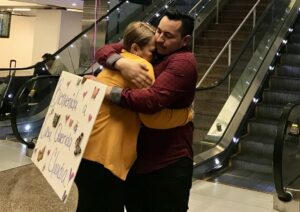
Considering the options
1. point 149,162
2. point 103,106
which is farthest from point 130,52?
point 149,162

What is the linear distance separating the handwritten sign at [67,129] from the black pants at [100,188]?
0.13m

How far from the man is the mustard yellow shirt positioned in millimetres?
62

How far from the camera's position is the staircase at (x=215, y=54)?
6.05 m

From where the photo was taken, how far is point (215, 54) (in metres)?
8.92

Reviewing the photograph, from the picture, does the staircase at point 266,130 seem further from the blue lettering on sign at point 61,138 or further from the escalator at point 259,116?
the blue lettering on sign at point 61,138

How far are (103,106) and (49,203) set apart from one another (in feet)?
7.05

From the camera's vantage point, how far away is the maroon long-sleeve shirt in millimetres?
1850

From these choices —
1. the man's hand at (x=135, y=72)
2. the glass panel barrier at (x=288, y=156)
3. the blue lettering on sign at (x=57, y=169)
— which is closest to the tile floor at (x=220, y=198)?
the glass panel barrier at (x=288, y=156)

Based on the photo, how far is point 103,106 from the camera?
195 centimetres

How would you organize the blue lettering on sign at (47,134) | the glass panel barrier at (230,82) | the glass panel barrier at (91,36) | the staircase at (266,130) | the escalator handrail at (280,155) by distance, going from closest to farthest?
the blue lettering on sign at (47,134) → the escalator handrail at (280,155) → the staircase at (266,130) → the glass panel barrier at (230,82) → the glass panel barrier at (91,36)

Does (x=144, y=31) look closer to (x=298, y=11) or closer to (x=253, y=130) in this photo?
(x=253, y=130)

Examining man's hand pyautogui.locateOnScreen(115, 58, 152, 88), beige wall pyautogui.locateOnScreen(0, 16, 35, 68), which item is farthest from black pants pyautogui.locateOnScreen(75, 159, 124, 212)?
beige wall pyautogui.locateOnScreen(0, 16, 35, 68)

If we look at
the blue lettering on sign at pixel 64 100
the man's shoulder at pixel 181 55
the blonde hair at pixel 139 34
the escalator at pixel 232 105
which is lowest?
the escalator at pixel 232 105

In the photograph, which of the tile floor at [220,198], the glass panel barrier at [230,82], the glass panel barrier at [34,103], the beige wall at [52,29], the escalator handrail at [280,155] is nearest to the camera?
the escalator handrail at [280,155]
